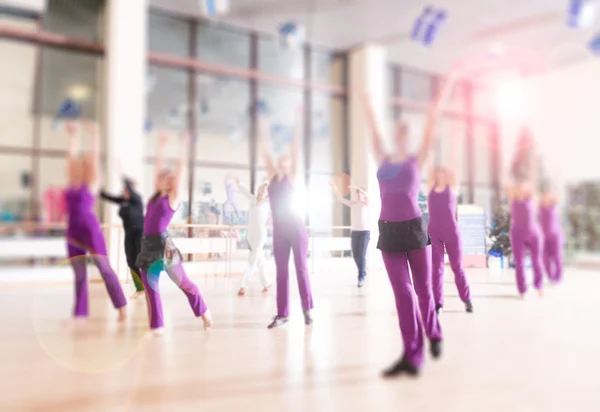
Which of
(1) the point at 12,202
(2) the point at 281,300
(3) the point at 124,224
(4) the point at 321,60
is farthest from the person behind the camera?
(4) the point at 321,60

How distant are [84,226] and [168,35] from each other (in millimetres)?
5705

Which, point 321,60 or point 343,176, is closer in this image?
point 343,176

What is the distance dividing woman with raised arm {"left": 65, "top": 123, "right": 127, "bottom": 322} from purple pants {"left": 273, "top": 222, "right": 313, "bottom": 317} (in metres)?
0.33

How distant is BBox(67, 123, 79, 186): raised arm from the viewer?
0.74 meters

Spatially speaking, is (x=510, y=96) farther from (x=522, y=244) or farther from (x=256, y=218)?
(x=256, y=218)

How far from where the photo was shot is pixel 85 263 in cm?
81

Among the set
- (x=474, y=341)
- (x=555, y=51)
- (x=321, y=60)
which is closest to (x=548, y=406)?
(x=474, y=341)

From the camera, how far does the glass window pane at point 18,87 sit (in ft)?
3.17

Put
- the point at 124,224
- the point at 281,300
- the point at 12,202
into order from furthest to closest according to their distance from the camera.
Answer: the point at 281,300 < the point at 124,224 < the point at 12,202

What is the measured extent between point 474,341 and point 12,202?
0.91 metres

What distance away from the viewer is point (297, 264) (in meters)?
0.90

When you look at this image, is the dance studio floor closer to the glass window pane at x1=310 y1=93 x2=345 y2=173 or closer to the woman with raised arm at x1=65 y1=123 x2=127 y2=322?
the woman with raised arm at x1=65 y1=123 x2=127 y2=322

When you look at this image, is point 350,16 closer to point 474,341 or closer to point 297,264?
point 297,264

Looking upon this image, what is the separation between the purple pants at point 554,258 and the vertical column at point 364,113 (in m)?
0.40
